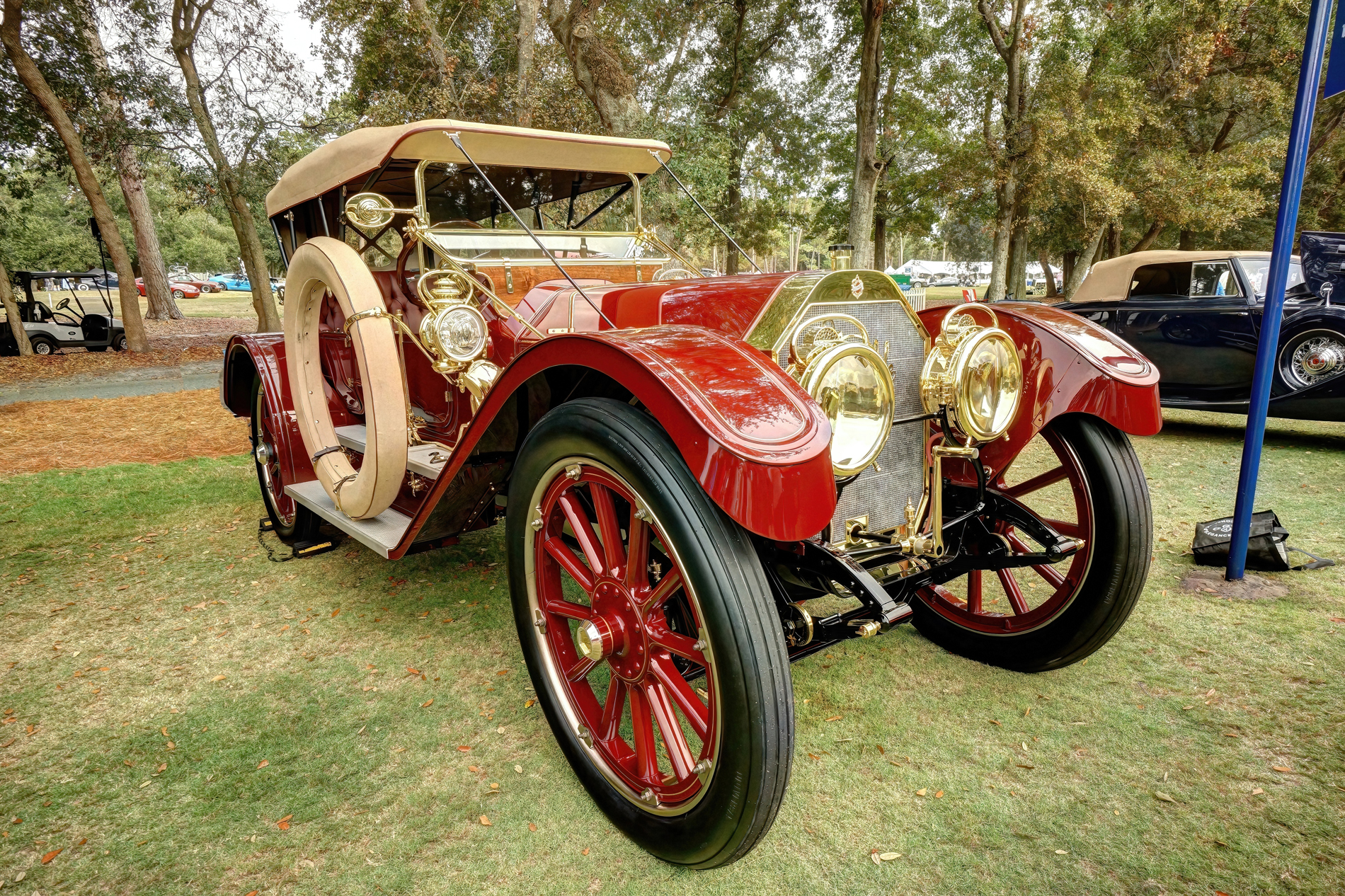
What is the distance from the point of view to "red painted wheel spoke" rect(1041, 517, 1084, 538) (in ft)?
8.11

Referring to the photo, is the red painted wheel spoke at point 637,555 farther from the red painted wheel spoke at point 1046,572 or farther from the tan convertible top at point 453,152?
the tan convertible top at point 453,152

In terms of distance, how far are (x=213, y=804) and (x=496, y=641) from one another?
116 cm

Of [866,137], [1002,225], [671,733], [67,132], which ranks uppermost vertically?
[67,132]

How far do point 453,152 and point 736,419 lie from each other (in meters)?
2.31

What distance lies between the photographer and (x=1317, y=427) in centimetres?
674

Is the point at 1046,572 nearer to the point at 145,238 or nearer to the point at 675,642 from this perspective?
the point at 675,642

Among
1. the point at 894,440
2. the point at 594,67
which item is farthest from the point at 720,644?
the point at 594,67

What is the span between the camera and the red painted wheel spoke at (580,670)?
6.89ft

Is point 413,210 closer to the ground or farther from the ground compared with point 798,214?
closer to the ground

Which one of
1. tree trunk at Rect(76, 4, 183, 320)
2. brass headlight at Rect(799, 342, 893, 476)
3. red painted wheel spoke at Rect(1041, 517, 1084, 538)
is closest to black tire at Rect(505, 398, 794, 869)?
brass headlight at Rect(799, 342, 893, 476)

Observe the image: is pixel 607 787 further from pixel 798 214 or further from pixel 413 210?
pixel 798 214

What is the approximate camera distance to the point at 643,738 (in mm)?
1926

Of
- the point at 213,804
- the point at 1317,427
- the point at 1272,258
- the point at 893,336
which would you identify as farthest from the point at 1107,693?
the point at 1317,427

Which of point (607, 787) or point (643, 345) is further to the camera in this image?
point (607, 787)
